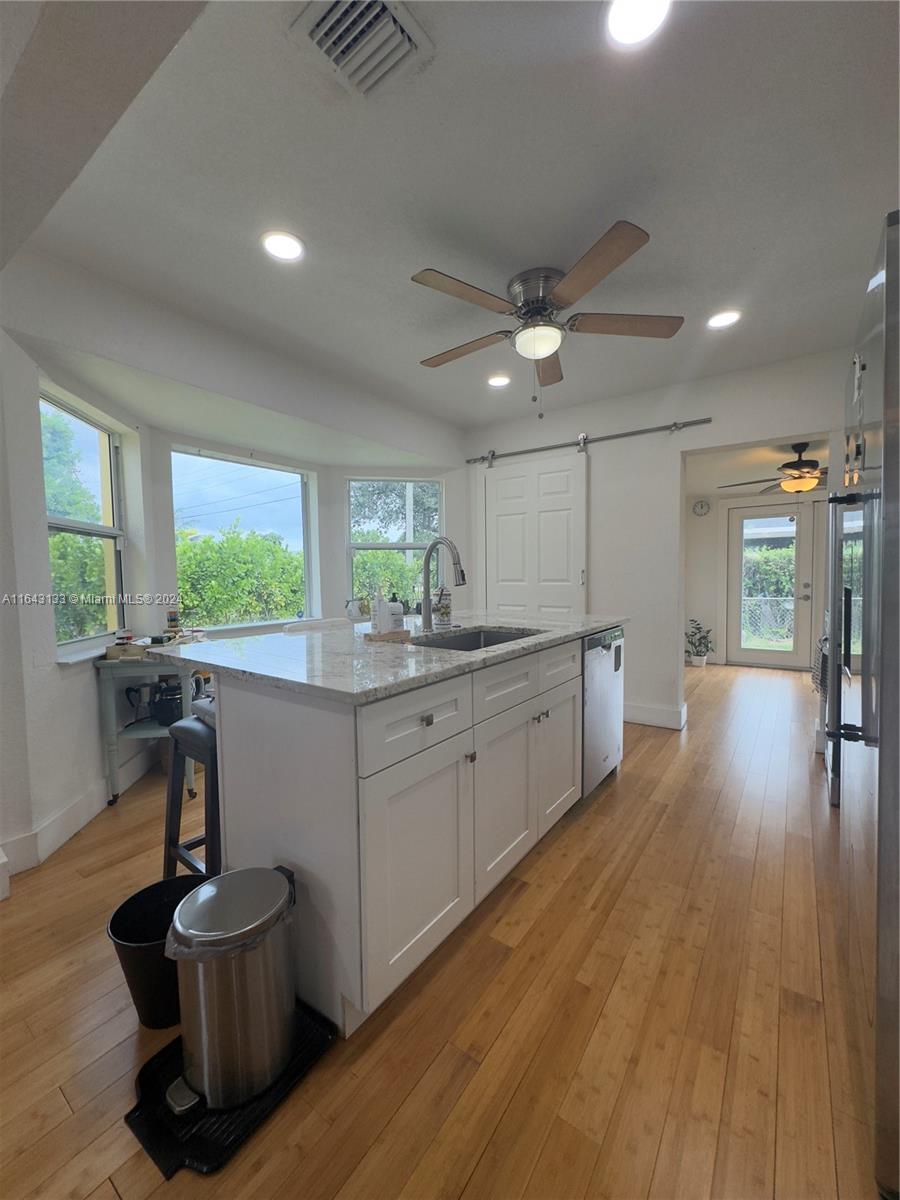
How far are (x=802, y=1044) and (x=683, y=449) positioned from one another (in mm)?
3402

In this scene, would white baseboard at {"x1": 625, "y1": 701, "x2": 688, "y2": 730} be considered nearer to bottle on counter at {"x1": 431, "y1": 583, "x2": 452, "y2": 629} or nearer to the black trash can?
bottle on counter at {"x1": 431, "y1": 583, "x2": 452, "y2": 629}

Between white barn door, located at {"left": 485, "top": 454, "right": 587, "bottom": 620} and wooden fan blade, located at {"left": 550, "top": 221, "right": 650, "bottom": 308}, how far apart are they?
2187 millimetres

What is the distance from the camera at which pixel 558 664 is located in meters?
2.07

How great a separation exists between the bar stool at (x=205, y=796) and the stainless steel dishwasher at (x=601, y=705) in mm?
1645

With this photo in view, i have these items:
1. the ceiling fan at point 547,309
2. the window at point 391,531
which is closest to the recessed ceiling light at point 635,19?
the ceiling fan at point 547,309

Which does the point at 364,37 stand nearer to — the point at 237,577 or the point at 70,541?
the point at 70,541

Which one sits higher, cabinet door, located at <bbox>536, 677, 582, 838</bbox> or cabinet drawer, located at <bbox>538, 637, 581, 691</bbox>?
cabinet drawer, located at <bbox>538, 637, 581, 691</bbox>

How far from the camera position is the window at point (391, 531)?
449 cm

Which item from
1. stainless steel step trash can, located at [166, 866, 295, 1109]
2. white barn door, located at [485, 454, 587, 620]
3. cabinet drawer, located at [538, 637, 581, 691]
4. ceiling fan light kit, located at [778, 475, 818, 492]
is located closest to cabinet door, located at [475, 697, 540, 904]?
cabinet drawer, located at [538, 637, 581, 691]

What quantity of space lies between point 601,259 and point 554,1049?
7.90 feet

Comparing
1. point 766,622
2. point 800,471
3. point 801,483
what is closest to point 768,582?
point 766,622

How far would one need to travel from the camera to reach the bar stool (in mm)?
1572

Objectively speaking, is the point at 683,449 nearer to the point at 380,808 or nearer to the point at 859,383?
the point at 859,383

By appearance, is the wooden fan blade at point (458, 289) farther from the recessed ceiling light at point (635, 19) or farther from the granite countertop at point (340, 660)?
the granite countertop at point (340, 660)
